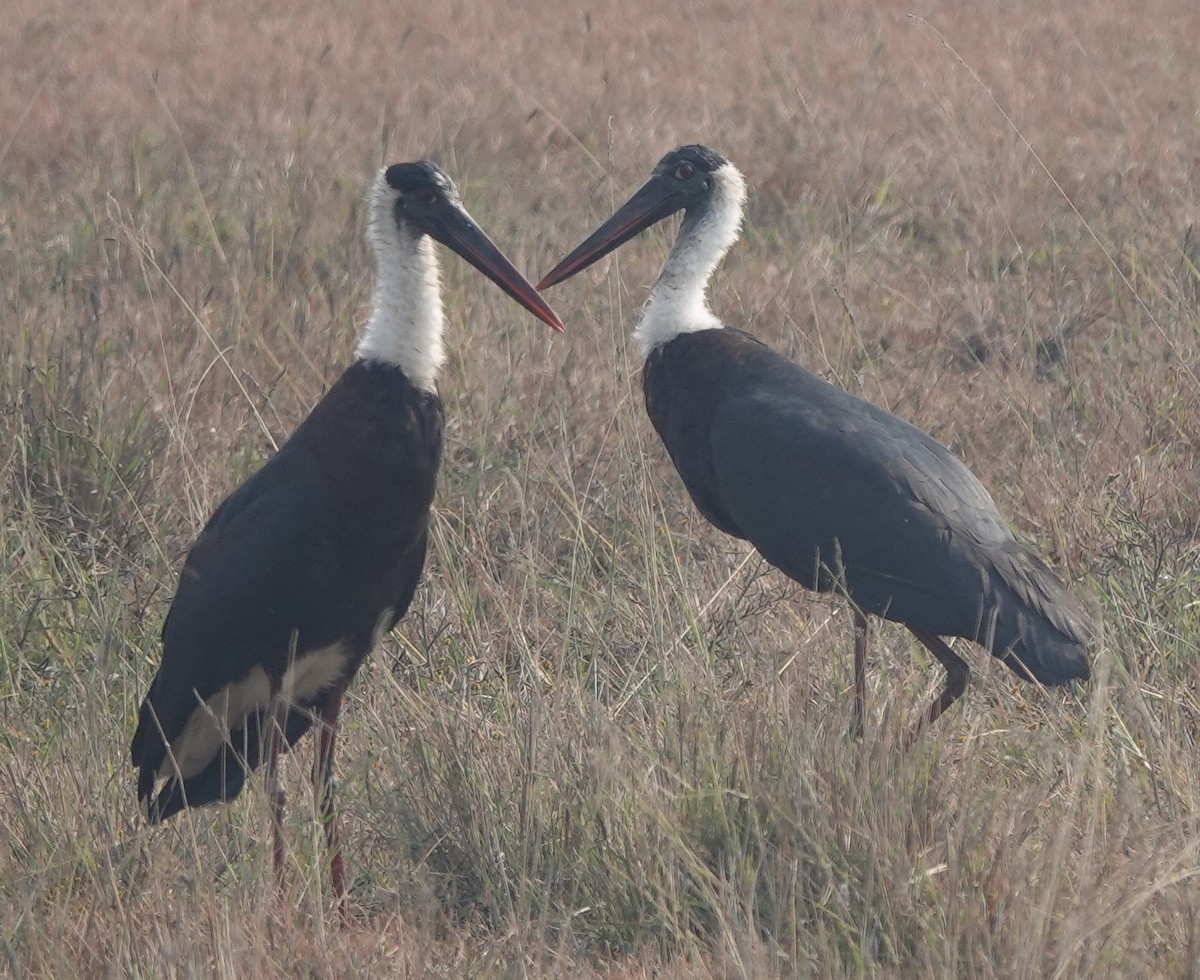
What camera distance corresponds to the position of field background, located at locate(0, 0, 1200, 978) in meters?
2.43

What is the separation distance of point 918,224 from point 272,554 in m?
4.36

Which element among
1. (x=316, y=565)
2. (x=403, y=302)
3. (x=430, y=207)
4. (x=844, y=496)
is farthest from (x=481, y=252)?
(x=844, y=496)

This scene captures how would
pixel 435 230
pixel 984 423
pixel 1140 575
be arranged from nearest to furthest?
pixel 435 230
pixel 1140 575
pixel 984 423

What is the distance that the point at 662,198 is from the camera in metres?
4.35

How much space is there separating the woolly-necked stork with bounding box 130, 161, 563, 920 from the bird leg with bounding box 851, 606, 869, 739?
0.81 m

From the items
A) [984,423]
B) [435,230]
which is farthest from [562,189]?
[435,230]

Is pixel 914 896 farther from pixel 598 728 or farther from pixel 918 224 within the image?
pixel 918 224

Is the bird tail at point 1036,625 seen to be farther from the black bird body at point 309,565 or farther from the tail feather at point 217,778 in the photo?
the tail feather at point 217,778

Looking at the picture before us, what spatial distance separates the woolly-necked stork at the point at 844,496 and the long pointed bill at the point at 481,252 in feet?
1.73

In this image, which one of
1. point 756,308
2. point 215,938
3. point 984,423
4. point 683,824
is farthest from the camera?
point 756,308

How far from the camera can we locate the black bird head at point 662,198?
Answer: 14.1 ft

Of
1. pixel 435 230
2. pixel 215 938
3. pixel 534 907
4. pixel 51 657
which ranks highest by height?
pixel 435 230

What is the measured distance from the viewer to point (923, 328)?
19.5ft

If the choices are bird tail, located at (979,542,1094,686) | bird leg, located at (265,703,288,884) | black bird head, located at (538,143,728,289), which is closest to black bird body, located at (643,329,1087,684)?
bird tail, located at (979,542,1094,686)
